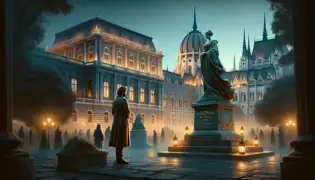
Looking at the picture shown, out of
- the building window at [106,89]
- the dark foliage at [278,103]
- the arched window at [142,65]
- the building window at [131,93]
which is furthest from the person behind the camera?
the arched window at [142,65]

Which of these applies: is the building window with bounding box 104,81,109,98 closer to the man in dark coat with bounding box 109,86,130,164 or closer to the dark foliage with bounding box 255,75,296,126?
the dark foliage with bounding box 255,75,296,126

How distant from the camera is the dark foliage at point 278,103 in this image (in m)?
25.2

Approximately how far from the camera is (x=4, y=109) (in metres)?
4.87

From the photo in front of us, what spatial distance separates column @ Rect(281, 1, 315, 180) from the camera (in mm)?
4508

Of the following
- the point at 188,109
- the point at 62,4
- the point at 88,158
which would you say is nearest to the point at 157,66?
the point at 188,109

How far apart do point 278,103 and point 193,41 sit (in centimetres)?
6320

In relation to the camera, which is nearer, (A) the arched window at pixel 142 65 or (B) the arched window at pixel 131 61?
(B) the arched window at pixel 131 61

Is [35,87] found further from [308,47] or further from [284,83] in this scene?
[308,47]

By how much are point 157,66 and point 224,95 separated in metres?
40.8

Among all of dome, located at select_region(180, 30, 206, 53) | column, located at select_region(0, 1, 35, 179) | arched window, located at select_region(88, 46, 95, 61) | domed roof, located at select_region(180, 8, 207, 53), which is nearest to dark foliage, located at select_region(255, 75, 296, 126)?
arched window, located at select_region(88, 46, 95, 61)

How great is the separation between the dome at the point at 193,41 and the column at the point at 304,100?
270 ft

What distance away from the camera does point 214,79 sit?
11836 millimetres

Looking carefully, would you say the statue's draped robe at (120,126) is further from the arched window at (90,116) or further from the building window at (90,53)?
the building window at (90,53)

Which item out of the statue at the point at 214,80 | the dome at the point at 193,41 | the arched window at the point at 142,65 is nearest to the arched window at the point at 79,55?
the arched window at the point at 142,65
